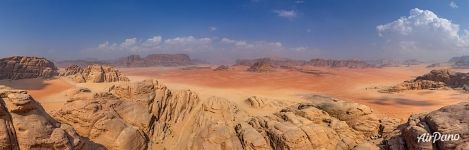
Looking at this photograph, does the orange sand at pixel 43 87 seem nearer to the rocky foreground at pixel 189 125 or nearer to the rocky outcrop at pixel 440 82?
the rocky foreground at pixel 189 125

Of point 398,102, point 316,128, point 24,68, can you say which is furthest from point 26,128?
point 24,68

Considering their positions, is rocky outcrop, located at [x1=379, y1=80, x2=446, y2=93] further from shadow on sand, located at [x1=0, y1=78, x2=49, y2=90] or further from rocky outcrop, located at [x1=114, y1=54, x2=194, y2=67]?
rocky outcrop, located at [x1=114, y1=54, x2=194, y2=67]

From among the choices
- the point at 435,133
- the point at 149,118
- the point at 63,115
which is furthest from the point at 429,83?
the point at 63,115

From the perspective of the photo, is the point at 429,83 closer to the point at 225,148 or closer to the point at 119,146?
the point at 225,148

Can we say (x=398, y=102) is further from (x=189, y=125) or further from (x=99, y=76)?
(x=99, y=76)

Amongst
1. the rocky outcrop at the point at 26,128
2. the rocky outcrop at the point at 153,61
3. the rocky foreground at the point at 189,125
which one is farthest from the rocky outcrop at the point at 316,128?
the rocky outcrop at the point at 153,61

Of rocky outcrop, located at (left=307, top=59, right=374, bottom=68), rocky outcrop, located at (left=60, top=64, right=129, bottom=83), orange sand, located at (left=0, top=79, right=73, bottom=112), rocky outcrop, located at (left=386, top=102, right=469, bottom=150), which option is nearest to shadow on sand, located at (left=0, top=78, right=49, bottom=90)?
orange sand, located at (left=0, top=79, right=73, bottom=112)
